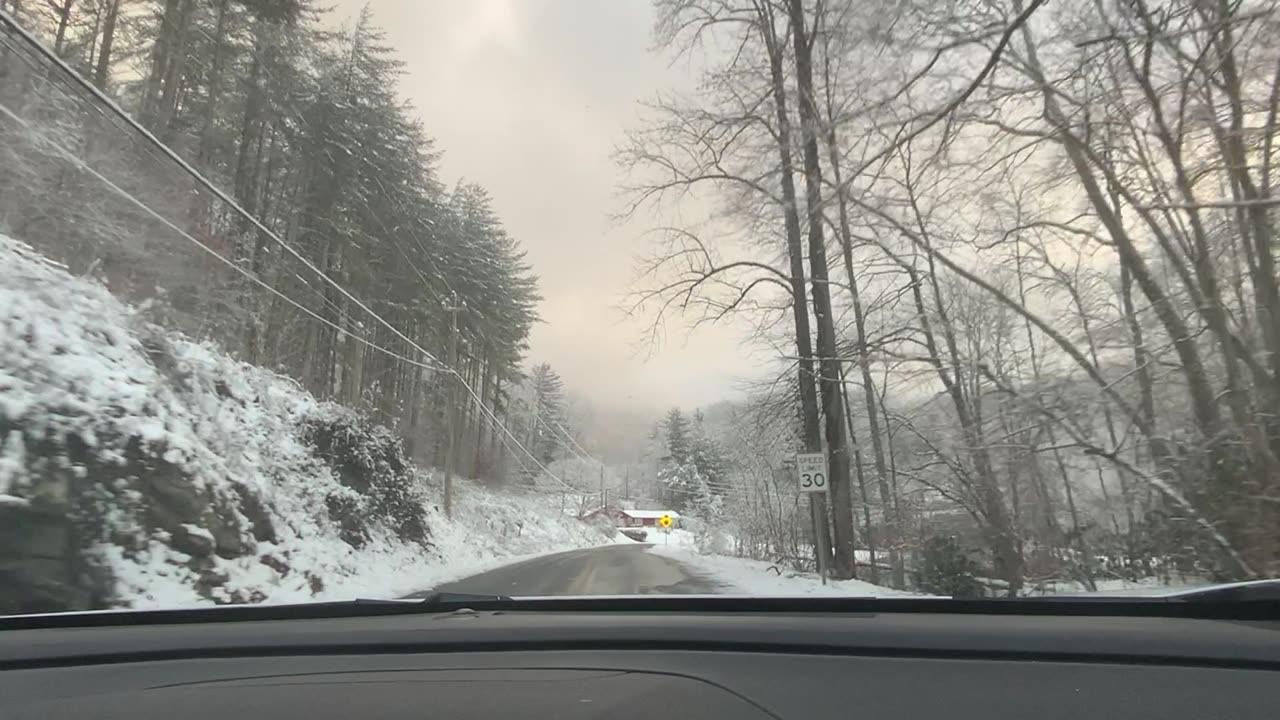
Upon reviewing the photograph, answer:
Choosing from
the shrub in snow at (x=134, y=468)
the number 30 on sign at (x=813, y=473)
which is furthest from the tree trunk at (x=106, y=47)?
the number 30 on sign at (x=813, y=473)

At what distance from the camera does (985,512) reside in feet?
36.7

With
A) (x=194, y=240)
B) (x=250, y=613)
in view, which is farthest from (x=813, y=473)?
(x=194, y=240)

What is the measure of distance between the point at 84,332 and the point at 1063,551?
14314 millimetres

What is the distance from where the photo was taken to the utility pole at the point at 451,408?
2027cm

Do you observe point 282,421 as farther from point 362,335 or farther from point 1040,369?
point 1040,369

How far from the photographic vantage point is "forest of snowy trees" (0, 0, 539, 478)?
1327 cm

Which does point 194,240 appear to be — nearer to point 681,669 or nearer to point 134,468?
point 134,468

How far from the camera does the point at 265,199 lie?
1788 cm

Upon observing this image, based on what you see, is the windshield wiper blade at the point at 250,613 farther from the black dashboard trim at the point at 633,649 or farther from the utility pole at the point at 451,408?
the utility pole at the point at 451,408

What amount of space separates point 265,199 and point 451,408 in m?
7.95

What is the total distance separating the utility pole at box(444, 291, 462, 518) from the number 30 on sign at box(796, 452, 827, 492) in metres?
11.4

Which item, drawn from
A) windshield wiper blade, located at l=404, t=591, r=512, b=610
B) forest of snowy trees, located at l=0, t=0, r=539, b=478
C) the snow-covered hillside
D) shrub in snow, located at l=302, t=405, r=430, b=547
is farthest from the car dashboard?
shrub in snow, located at l=302, t=405, r=430, b=547

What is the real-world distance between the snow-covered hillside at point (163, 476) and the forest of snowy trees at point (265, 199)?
1.53 meters

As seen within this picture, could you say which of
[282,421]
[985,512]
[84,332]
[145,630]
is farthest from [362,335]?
[145,630]
